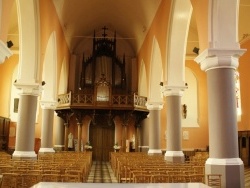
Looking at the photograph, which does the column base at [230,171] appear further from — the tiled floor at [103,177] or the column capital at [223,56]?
the tiled floor at [103,177]

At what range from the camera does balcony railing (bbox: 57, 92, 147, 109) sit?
64.3 ft

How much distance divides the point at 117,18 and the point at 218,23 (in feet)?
46.5

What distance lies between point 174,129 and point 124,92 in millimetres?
10128

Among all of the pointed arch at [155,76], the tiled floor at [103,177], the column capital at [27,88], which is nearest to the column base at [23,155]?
the column capital at [27,88]

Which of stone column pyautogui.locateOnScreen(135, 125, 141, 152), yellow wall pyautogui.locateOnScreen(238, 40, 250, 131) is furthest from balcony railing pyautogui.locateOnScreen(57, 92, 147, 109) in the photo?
yellow wall pyautogui.locateOnScreen(238, 40, 250, 131)

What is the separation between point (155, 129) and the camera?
16.7 metres

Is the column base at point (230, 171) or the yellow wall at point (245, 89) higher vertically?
the yellow wall at point (245, 89)

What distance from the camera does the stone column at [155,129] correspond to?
653 inches

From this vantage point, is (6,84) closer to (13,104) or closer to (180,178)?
(13,104)

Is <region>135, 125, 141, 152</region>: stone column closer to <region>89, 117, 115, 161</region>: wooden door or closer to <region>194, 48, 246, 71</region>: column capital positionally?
<region>89, 117, 115, 161</region>: wooden door

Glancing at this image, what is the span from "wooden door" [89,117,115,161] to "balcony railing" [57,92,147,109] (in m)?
3.62

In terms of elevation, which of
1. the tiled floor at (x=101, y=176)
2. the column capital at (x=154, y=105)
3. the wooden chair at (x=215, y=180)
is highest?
the column capital at (x=154, y=105)

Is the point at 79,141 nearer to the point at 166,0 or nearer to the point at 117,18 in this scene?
the point at 117,18

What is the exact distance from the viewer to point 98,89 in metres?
20.0
